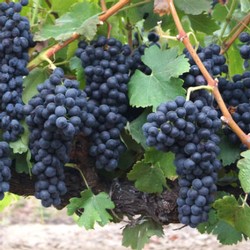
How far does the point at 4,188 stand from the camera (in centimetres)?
139

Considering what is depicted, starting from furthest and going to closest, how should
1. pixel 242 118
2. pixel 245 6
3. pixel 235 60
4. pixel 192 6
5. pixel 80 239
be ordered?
pixel 80 239, pixel 235 60, pixel 245 6, pixel 192 6, pixel 242 118

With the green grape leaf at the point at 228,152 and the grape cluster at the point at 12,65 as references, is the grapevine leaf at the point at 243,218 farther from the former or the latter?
the grape cluster at the point at 12,65

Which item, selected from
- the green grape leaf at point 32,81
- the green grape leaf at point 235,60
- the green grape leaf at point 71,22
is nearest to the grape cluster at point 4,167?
the green grape leaf at point 32,81

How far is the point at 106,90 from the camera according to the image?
141 centimetres

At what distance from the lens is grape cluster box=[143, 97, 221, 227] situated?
4.01ft

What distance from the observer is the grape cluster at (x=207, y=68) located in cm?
133

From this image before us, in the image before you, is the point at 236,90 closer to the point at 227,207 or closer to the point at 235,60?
the point at 227,207

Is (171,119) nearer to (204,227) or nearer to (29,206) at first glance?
(204,227)

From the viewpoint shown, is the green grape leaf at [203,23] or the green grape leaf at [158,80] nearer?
the green grape leaf at [158,80]

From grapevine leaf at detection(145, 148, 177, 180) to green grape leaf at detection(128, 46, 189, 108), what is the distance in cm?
13

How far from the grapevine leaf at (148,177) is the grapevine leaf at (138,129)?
0.16ft

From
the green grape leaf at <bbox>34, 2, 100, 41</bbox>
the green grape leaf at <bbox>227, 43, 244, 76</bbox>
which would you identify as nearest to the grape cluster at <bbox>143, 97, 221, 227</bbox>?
the green grape leaf at <bbox>34, 2, 100, 41</bbox>

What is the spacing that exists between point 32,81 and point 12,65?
0.08 m

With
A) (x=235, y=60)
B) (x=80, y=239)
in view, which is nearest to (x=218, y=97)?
(x=235, y=60)
